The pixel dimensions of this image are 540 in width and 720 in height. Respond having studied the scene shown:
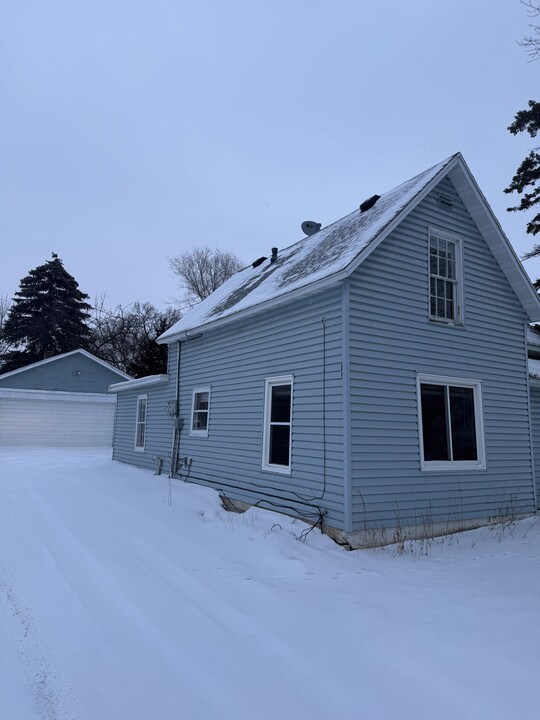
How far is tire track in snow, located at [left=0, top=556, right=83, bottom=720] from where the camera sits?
2.67m

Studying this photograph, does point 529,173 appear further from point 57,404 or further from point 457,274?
point 57,404

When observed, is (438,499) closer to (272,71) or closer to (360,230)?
(360,230)

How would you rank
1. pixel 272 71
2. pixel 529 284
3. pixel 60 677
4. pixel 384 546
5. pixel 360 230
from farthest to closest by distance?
1. pixel 272 71
2. pixel 529 284
3. pixel 360 230
4. pixel 384 546
5. pixel 60 677

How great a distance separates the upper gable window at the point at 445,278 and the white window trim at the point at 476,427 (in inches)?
44.9

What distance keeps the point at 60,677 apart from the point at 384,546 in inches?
192

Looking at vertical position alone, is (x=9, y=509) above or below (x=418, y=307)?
below

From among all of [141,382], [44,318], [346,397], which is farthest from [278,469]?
[44,318]

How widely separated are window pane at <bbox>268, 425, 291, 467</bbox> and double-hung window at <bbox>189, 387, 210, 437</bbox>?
2.86 meters

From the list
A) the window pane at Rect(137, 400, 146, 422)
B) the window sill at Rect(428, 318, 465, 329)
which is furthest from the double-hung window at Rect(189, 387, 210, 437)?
the window sill at Rect(428, 318, 465, 329)

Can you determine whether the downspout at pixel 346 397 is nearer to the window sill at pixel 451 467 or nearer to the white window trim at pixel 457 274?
the window sill at pixel 451 467

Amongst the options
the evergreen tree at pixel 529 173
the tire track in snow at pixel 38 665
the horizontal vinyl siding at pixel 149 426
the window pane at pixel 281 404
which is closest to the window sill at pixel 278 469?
the window pane at pixel 281 404

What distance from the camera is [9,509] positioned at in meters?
7.91

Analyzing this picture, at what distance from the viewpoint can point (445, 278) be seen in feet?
28.2

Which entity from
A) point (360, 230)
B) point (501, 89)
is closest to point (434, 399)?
point (360, 230)
